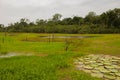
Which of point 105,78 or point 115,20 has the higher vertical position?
point 115,20

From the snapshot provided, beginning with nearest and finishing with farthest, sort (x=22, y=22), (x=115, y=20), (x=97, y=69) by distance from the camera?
(x=97, y=69), (x=115, y=20), (x=22, y=22)

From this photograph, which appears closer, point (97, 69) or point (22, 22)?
point (97, 69)

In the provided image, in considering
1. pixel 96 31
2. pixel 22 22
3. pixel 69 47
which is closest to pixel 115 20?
pixel 96 31

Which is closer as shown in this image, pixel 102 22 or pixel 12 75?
pixel 12 75

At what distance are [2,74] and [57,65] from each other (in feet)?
10.3

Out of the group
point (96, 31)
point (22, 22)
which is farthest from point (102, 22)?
point (22, 22)

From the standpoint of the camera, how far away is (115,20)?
51.8 m

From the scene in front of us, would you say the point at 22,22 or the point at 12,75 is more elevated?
the point at 22,22

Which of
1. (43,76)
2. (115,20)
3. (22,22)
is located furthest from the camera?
(22,22)

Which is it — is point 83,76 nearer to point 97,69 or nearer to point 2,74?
point 97,69

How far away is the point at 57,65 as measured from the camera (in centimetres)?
1016

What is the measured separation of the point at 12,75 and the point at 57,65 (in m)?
2.86

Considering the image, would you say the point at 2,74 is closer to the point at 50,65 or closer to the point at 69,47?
the point at 50,65

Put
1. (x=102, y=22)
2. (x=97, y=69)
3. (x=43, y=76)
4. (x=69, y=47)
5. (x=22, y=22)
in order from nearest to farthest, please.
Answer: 1. (x=43, y=76)
2. (x=97, y=69)
3. (x=69, y=47)
4. (x=102, y=22)
5. (x=22, y=22)
